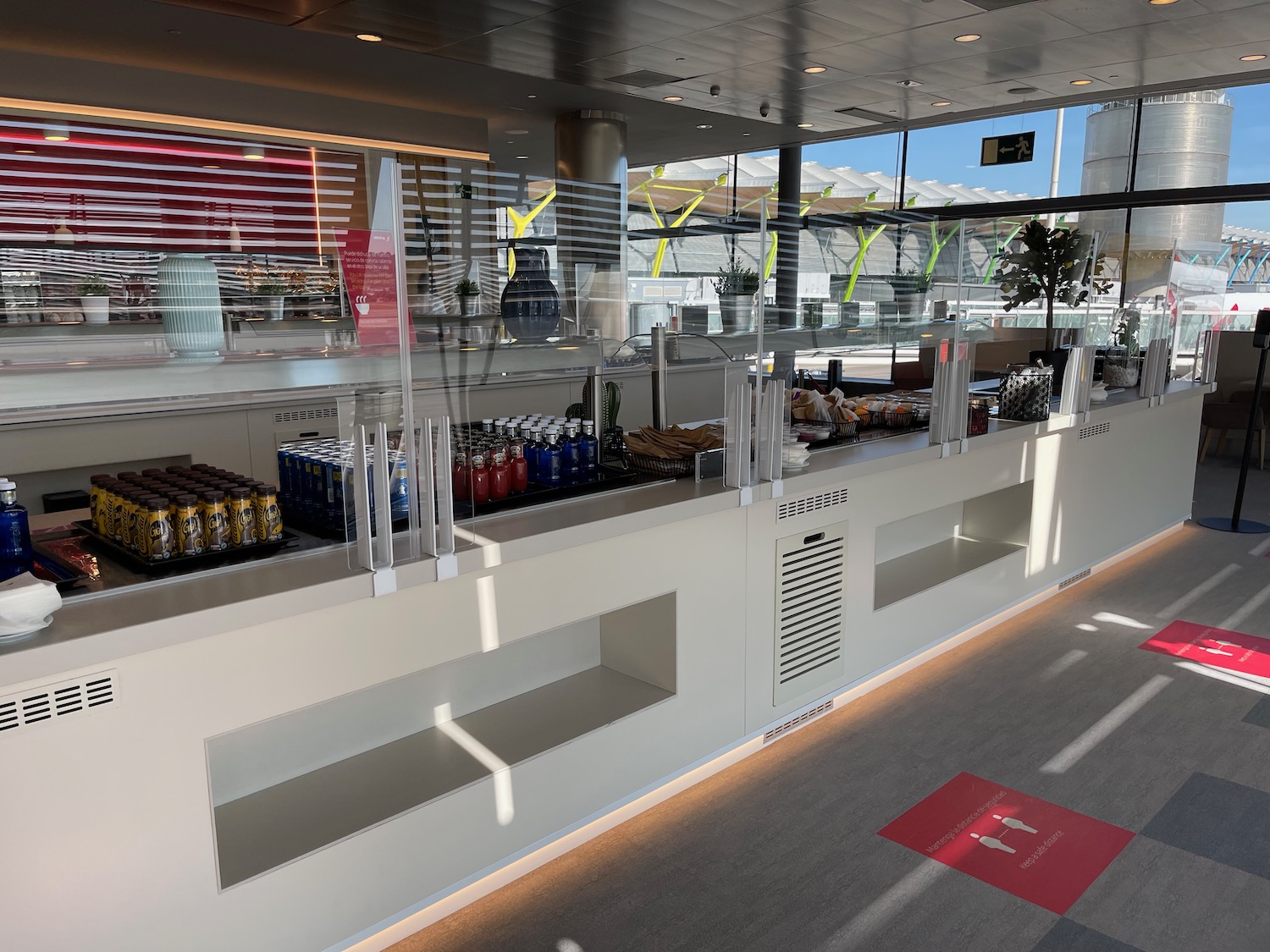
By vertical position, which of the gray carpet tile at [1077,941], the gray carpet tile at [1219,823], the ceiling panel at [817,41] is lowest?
the gray carpet tile at [1219,823]

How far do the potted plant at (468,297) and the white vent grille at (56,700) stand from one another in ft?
3.43

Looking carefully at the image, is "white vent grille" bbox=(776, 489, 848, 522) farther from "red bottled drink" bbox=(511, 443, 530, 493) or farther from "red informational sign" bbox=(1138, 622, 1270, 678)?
"red informational sign" bbox=(1138, 622, 1270, 678)

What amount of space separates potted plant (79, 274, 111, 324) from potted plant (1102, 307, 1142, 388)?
4.97 m

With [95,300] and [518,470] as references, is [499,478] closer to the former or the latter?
[518,470]

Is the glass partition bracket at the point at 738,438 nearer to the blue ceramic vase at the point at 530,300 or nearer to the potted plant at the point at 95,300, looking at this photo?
the blue ceramic vase at the point at 530,300

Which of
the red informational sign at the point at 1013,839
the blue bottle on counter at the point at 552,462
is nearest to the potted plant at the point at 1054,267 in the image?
the red informational sign at the point at 1013,839

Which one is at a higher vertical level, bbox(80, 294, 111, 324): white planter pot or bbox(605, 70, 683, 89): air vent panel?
bbox(605, 70, 683, 89): air vent panel

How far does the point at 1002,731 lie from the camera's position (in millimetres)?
3090

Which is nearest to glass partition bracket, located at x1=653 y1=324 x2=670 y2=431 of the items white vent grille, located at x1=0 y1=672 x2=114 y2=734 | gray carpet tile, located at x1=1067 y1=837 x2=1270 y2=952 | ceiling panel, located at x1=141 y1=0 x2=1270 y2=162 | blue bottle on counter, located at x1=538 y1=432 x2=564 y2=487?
blue bottle on counter, located at x1=538 y1=432 x2=564 y2=487

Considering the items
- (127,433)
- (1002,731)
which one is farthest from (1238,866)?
(127,433)

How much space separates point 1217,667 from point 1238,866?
1478 mm

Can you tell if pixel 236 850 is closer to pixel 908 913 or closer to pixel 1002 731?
pixel 908 913

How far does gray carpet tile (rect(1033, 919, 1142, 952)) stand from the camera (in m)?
2.06

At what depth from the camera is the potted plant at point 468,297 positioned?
83.8 inches
